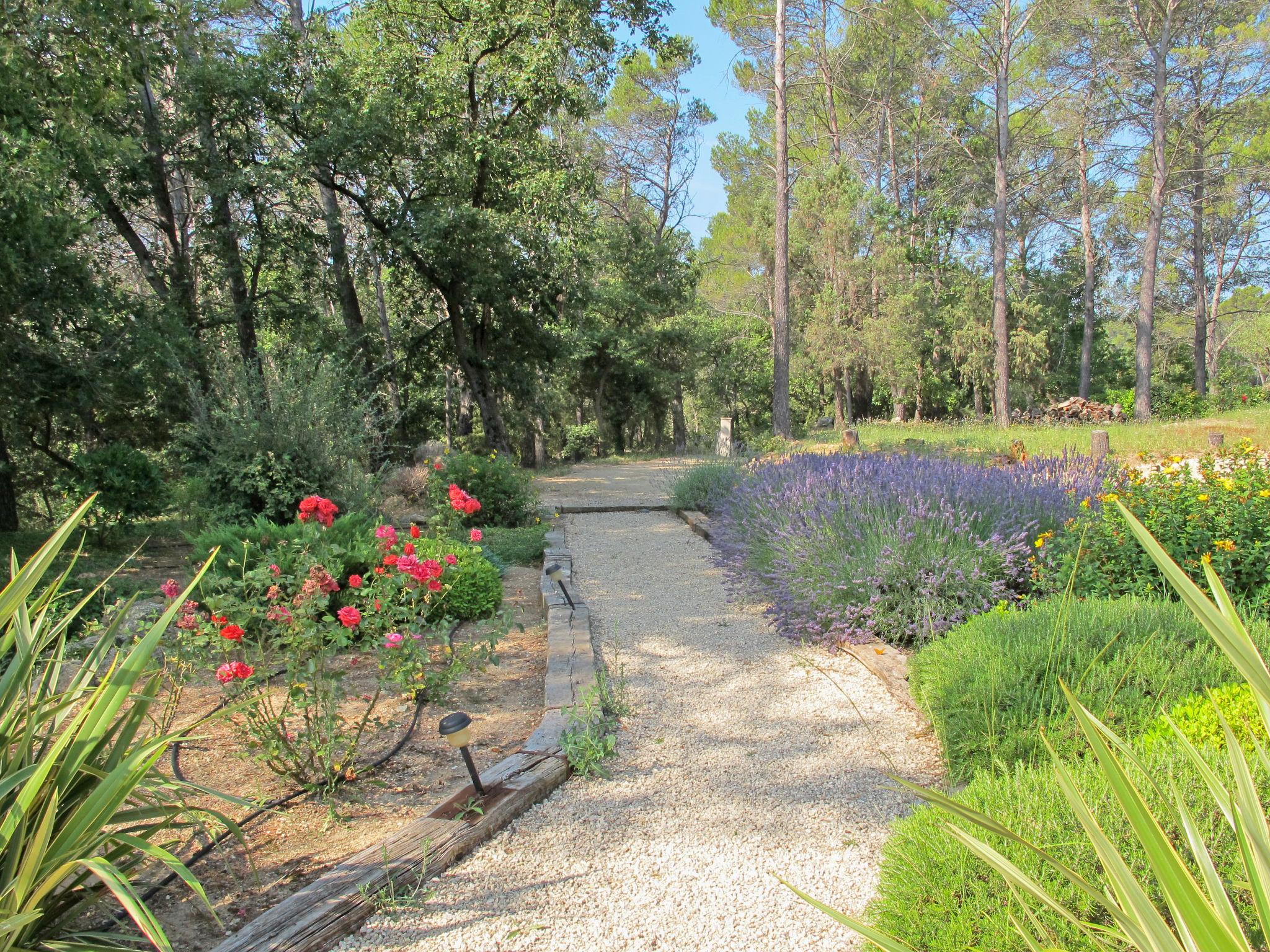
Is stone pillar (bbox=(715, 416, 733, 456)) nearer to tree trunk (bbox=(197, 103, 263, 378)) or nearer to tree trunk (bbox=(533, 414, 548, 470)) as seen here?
tree trunk (bbox=(533, 414, 548, 470))

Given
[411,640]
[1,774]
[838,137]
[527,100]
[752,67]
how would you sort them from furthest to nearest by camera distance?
A: 1. [838,137]
2. [752,67]
3. [527,100]
4. [411,640]
5. [1,774]

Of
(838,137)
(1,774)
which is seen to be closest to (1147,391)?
(838,137)

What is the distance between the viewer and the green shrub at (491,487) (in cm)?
812

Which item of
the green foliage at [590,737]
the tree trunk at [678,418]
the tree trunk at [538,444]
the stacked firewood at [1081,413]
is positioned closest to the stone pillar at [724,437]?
the tree trunk at [538,444]

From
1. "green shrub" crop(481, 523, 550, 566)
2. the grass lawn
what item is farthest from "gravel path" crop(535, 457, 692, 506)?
the grass lawn

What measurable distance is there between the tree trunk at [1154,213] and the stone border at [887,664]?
16.9 m

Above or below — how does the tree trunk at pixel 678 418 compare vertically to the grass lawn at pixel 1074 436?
above

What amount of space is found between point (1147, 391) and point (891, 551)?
17824 millimetres

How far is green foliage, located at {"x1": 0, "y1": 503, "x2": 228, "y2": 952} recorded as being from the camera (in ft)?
4.92

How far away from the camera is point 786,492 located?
17.3 ft

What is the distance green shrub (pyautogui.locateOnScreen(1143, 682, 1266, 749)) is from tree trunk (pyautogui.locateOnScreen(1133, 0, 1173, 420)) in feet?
59.3

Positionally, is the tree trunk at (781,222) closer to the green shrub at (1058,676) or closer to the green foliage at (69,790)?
the green shrub at (1058,676)

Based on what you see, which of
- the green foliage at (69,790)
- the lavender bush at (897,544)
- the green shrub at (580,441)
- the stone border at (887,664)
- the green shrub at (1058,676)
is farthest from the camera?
the green shrub at (580,441)

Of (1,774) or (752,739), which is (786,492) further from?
(1,774)
